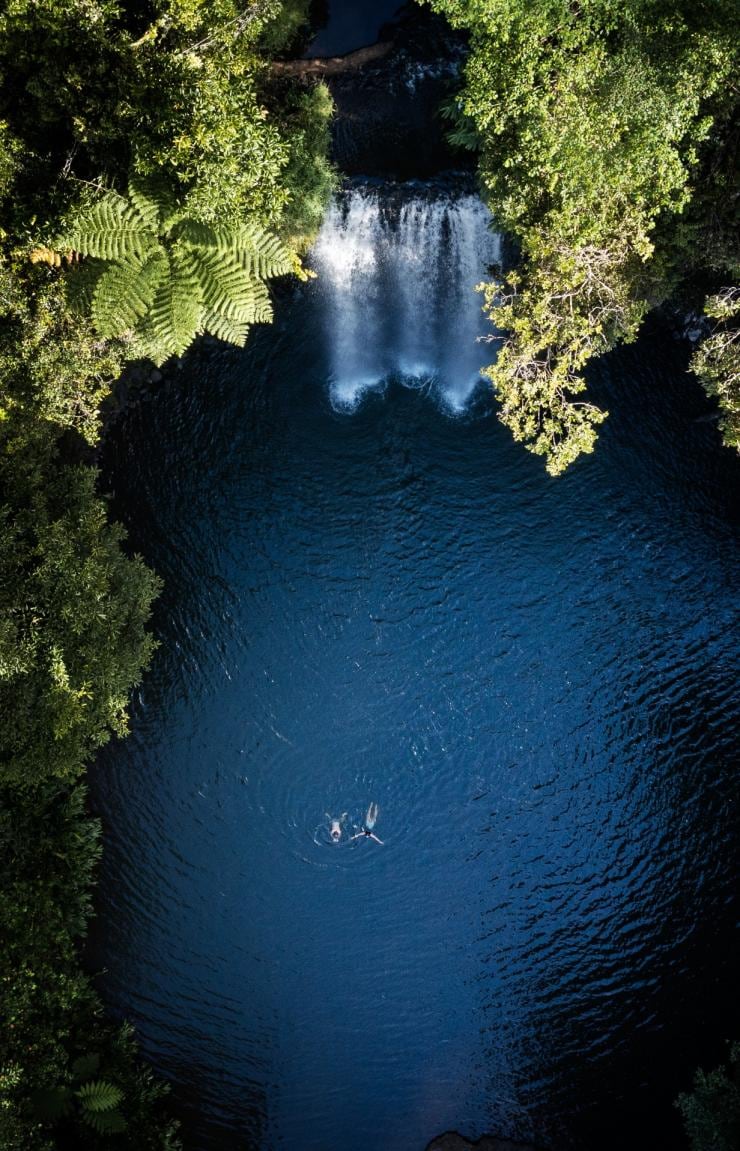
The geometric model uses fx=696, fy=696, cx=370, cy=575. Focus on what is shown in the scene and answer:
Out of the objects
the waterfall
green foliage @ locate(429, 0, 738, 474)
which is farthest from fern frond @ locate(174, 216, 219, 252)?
the waterfall

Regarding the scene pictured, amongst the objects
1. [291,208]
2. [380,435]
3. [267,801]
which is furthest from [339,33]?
[267,801]

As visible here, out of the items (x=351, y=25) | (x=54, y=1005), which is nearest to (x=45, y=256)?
(x=351, y=25)

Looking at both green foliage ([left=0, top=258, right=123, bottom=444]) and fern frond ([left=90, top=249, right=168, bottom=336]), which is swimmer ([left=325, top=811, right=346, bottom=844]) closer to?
green foliage ([left=0, top=258, right=123, bottom=444])

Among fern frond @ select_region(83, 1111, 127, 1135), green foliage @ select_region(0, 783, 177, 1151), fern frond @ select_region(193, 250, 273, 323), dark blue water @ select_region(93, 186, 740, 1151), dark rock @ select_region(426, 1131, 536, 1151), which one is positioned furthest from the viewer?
dark rock @ select_region(426, 1131, 536, 1151)

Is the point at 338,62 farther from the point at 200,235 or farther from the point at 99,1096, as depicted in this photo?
the point at 99,1096

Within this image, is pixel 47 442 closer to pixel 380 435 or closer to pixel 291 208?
pixel 291 208

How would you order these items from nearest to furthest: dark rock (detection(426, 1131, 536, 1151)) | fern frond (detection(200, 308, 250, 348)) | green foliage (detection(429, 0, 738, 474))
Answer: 1. green foliage (detection(429, 0, 738, 474))
2. fern frond (detection(200, 308, 250, 348))
3. dark rock (detection(426, 1131, 536, 1151))
